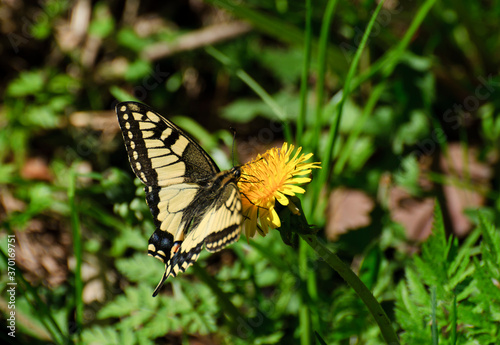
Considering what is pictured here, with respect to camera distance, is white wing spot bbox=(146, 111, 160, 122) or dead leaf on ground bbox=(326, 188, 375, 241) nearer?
white wing spot bbox=(146, 111, 160, 122)

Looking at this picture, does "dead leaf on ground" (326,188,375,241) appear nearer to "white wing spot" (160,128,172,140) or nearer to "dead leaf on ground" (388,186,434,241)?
"dead leaf on ground" (388,186,434,241)

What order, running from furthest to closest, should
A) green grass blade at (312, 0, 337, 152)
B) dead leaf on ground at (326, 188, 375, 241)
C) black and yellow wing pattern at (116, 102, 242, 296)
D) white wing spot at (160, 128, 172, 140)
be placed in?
dead leaf on ground at (326, 188, 375, 241) → green grass blade at (312, 0, 337, 152) → white wing spot at (160, 128, 172, 140) → black and yellow wing pattern at (116, 102, 242, 296)

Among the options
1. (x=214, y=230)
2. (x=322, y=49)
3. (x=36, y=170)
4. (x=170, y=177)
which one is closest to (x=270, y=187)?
(x=214, y=230)

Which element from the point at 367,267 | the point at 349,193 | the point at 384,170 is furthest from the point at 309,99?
the point at 367,267

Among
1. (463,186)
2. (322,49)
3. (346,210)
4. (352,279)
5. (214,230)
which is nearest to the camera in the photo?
(352,279)

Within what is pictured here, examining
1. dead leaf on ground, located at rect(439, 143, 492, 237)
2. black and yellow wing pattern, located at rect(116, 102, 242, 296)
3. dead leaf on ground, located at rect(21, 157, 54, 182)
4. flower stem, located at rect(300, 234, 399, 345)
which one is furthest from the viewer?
dead leaf on ground, located at rect(21, 157, 54, 182)

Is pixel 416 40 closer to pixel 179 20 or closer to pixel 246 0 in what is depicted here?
pixel 246 0

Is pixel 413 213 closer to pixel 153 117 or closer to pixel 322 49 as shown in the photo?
pixel 322 49

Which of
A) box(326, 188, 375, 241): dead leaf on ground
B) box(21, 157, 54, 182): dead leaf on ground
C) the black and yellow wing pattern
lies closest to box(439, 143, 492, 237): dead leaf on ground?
box(326, 188, 375, 241): dead leaf on ground
